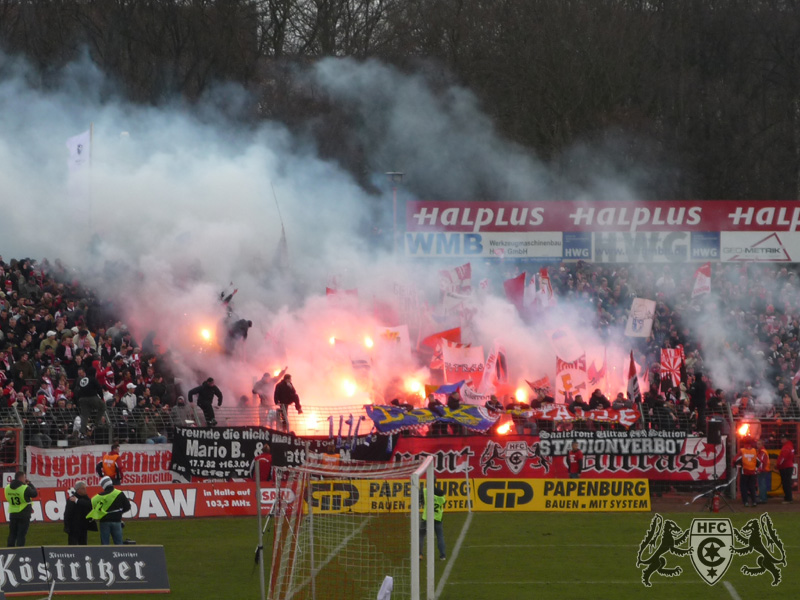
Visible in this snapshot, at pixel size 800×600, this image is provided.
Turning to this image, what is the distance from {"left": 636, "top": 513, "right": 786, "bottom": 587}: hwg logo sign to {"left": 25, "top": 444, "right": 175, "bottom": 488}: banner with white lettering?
9.70 m

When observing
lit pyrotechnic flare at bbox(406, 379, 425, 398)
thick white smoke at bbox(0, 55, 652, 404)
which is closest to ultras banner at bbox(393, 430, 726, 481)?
lit pyrotechnic flare at bbox(406, 379, 425, 398)

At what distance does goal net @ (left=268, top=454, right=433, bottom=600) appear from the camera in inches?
562

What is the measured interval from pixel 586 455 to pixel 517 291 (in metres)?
7.47

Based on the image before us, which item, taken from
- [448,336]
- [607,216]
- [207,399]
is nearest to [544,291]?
[448,336]

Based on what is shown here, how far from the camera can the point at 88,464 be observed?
22.0 meters

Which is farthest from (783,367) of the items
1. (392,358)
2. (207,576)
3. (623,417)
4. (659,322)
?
(207,576)

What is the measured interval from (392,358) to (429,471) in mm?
13408

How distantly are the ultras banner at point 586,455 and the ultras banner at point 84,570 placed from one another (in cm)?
924

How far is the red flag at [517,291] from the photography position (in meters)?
29.9

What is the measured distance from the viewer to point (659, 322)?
31.8 m

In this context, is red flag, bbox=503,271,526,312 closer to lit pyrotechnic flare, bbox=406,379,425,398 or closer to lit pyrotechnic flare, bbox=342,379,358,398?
lit pyrotechnic flare, bbox=406,379,425,398

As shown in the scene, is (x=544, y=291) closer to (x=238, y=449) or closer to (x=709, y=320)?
(x=709, y=320)

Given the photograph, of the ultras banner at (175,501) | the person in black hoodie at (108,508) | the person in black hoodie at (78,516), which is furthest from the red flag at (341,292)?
the person in black hoodie at (108,508)

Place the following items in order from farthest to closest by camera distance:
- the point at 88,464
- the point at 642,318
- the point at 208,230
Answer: the point at 208,230 → the point at 642,318 → the point at 88,464
